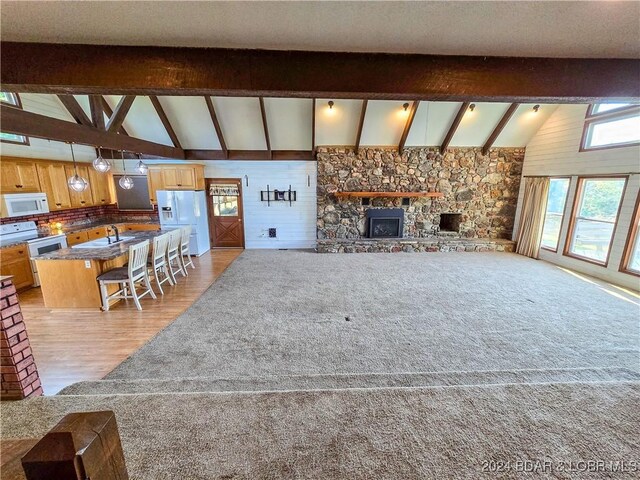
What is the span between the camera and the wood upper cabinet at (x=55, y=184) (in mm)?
4945

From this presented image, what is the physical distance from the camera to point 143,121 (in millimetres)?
5766

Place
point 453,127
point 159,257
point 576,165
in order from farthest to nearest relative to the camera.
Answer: point 453,127
point 576,165
point 159,257

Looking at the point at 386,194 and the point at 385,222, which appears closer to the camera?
the point at 386,194

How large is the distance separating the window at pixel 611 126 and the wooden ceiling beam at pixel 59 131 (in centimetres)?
773

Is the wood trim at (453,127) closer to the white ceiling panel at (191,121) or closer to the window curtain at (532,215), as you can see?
the window curtain at (532,215)

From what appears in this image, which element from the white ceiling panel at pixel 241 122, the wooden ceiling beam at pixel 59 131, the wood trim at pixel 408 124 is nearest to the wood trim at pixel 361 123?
the wood trim at pixel 408 124

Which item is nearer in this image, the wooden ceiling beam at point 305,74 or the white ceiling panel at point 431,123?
the wooden ceiling beam at point 305,74

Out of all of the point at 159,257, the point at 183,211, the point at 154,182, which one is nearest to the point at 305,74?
the point at 159,257

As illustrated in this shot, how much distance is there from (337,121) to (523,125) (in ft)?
14.1

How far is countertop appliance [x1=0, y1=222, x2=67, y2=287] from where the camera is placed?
4.33 metres

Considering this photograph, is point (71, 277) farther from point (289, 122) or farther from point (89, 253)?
point (289, 122)

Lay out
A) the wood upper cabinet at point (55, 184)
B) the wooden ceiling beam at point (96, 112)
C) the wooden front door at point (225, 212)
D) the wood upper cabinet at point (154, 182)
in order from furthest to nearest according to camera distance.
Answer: the wooden front door at point (225, 212) < the wood upper cabinet at point (154, 182) < the wood upper cabinet at point (55, 184) < the wooden ceiling beam at point (96, 112)

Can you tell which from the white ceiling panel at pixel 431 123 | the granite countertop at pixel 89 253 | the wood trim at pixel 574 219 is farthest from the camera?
the white ceiling panel at pixel 431 123

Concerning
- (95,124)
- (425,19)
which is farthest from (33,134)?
(425,19)
